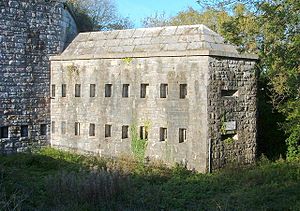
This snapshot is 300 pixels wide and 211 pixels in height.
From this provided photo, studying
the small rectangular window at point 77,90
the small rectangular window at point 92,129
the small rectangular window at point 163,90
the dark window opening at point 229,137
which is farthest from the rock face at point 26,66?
the dark window opening at point 229,137

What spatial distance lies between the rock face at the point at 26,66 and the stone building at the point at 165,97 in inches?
38.3

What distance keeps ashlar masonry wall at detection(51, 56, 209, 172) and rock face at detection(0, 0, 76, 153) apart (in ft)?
1.72

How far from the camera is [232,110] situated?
49.6 ft

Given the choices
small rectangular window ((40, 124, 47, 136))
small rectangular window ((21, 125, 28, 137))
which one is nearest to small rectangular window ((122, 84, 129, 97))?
small rectangular window ((40, 124, 47, 136))

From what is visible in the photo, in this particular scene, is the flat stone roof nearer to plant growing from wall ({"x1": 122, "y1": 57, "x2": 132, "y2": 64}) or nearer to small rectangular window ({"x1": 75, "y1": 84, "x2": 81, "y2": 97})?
plant growing from wall ({"x1": 122, "y1": 57, "x2": 132, "y2": 64})

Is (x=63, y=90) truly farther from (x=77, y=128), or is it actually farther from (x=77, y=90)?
(x=77, y=128)

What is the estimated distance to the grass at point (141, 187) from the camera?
31.0ft

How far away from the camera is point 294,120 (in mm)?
12688

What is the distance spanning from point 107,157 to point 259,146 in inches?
238

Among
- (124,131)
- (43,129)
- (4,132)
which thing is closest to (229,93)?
(124,131)

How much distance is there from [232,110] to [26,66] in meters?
7.93

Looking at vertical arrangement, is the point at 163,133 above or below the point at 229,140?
above

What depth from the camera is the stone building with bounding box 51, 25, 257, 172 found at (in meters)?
14.5

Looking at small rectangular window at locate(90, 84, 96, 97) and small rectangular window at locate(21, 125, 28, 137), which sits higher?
small rectangular window at locate(90, 84, 96, 97)
